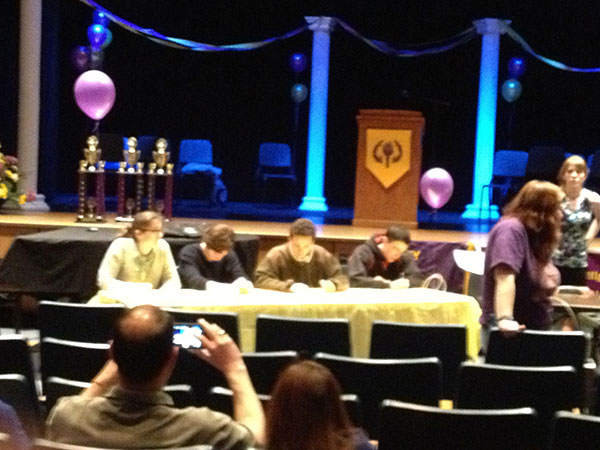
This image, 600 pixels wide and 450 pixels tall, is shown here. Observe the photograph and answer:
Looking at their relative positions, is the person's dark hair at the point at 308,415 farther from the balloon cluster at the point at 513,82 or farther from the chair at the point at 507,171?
the balloon cluster at the point at 513,82

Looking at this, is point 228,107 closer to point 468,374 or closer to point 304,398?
point 468,374

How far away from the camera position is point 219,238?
6422mm

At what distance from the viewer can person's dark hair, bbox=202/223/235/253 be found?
6.43 m

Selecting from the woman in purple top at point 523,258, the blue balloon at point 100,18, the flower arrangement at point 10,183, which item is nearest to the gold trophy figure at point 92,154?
the flower arrangement at point 10,183

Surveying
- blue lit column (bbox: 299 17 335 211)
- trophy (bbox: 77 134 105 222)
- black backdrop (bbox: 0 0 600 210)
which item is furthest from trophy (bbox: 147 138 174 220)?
black backdrop (bbox: 0 0 600 210)

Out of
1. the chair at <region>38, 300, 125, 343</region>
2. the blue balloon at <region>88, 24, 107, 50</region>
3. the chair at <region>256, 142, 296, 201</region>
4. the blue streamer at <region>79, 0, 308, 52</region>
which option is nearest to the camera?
the chair at <region>38, 300, 125, 343</region>

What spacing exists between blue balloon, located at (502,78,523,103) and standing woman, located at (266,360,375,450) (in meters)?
11.5

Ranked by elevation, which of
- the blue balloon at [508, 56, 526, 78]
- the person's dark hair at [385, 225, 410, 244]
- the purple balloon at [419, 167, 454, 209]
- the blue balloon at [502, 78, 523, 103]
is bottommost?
the person's dark hair at [385, 225, 410, 244]

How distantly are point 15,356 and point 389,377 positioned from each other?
1431 millimetres

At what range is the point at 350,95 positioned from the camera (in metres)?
15.1

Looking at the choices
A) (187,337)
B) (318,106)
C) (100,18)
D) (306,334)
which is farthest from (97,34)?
(187,337)

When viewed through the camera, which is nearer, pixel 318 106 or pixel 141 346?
pixel 141 346

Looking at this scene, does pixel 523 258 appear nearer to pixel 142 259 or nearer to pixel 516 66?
pixel 142 259

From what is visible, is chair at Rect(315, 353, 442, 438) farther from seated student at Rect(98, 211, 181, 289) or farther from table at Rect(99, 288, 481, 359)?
seated student at Rect(98, 211, 181, 289)
